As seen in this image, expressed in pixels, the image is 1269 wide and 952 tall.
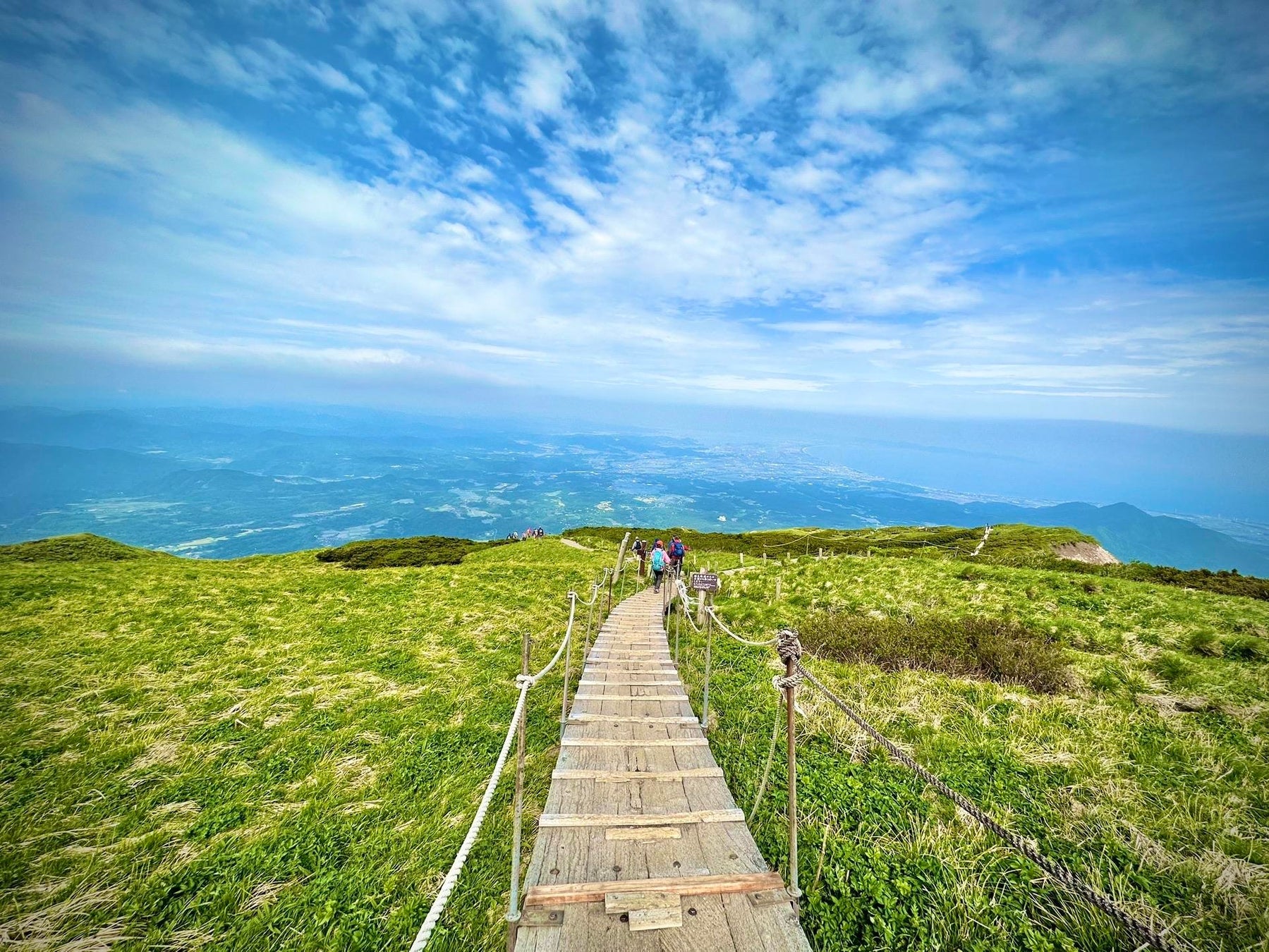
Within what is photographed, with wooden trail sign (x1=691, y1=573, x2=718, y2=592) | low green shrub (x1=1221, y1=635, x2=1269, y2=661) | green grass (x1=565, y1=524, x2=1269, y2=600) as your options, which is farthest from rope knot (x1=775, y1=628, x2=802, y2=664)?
green grass (x1=565, y1=524, x2=1269, y2=600)

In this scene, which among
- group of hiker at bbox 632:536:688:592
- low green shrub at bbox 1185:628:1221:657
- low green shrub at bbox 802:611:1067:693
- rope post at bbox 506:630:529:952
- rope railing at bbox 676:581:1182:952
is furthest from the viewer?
group of hiker at bbox 632:536:688:592

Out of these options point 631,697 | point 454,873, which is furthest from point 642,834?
point 631,697

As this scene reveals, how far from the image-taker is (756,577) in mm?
21531

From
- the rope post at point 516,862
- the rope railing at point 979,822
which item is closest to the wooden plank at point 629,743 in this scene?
the rope railing at point 979,822

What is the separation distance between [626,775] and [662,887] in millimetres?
1968

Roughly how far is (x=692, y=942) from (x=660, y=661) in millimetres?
7902

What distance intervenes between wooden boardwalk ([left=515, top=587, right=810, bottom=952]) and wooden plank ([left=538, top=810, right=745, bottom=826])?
0.01 m

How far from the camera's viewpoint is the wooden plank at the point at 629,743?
738 centimetres

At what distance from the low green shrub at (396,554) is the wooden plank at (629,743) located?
23.6 m

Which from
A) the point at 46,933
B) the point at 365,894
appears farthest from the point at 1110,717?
the point at 46,933

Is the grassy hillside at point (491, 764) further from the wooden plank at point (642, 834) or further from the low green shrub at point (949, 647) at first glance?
the wooden plank at point (642, 834)

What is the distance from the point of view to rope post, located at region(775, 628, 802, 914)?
482 cm

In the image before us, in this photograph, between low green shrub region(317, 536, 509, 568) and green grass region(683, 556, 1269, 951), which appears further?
low green shrub region(317, 536, 509, 568)

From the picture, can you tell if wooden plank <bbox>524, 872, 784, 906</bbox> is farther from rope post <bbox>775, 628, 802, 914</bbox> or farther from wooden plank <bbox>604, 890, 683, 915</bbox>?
rope post <bbox>775, 628, 802, 914</bbox>
